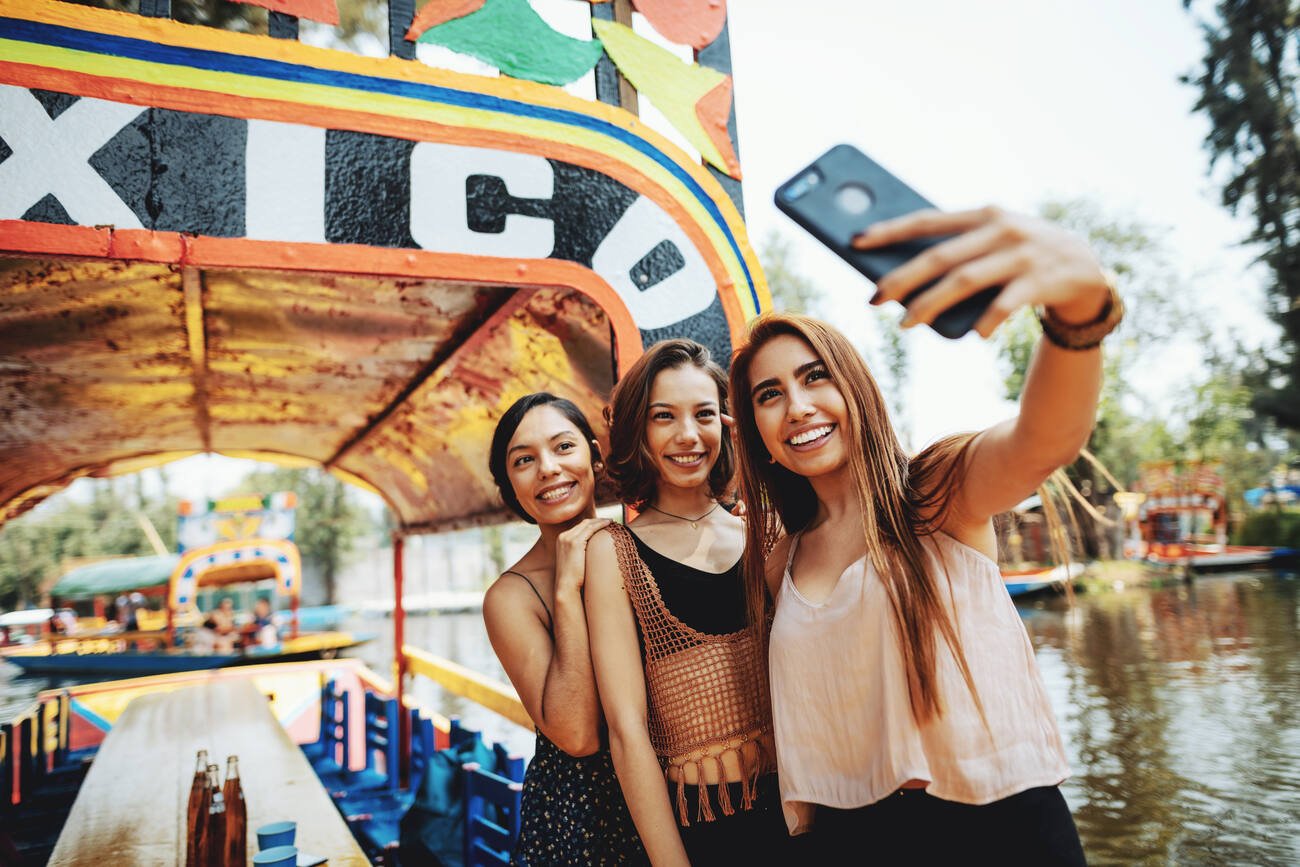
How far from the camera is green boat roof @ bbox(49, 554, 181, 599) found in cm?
2045

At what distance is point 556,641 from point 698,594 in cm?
34

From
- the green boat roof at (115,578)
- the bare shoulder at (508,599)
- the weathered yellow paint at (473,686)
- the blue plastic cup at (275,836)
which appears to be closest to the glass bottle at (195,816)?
the blue plastic cup at (275,836)

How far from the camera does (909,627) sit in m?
1.35

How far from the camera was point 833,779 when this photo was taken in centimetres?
144

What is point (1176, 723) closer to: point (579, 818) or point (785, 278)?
point (579, 818)

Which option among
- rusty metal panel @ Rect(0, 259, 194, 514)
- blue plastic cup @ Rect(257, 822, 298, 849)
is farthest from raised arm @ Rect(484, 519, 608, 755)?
rusty metal panel @ Rect(0, 259, 194, 514)

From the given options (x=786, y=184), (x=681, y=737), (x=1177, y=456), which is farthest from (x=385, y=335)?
(x=1177, y=456)

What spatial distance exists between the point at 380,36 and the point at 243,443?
4816mm

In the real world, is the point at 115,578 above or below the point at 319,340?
below

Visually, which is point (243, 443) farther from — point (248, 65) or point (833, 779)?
point (833, 779)

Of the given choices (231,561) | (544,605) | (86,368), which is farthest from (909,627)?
(231,561)

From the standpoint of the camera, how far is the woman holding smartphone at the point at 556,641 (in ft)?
5.75

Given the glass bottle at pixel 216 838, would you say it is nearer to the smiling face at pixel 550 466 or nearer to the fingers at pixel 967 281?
the smiling face at pixel 550 466

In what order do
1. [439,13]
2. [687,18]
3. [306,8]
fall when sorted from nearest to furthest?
1. [306,8]
2. [439,13]
3. [687,18]
